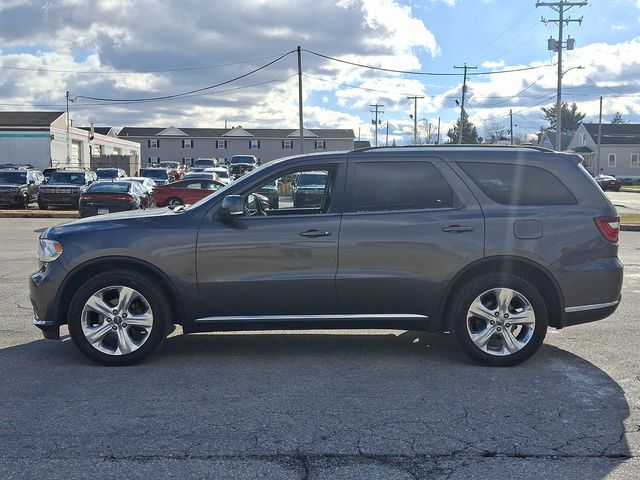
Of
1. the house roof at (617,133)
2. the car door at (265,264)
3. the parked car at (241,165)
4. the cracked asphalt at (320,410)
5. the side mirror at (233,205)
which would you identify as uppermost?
the house roof at (617,133)

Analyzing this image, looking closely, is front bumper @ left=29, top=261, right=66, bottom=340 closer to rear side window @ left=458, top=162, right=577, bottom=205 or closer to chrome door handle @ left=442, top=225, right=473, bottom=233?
chrome door handle @ left=442, top=225, right=473, bottom=233

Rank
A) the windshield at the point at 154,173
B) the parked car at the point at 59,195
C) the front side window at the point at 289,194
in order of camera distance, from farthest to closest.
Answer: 1. the windshield at the point at 154,173
2. the parked car at the point at 59,195
3. the front side window at the point at 289,194

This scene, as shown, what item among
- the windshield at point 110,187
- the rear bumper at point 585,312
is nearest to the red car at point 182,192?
the windshield at point 110,187

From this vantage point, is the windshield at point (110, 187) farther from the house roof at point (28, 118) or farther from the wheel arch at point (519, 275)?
the house roof at point (28, 118)

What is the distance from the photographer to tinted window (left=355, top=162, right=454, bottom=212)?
550 cm

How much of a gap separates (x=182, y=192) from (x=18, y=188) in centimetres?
714

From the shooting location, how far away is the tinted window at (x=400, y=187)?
550 centimetres

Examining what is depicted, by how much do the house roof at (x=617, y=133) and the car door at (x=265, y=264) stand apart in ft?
243

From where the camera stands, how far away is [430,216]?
542 centimetres

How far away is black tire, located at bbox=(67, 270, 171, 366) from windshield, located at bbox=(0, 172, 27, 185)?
71.6ft

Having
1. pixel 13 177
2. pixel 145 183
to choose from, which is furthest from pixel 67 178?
pixel 145 183

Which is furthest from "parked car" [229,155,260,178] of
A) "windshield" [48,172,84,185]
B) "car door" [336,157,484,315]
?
"car door" [336,157,484,315]

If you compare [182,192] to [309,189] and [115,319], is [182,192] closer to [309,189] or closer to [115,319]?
[309,189]

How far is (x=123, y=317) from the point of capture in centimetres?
537
